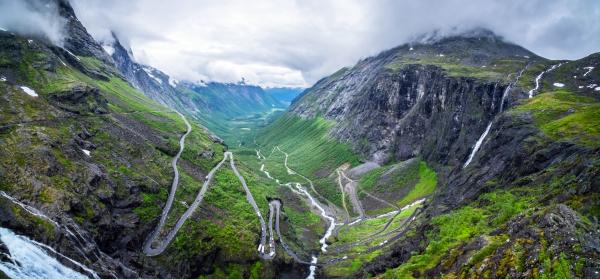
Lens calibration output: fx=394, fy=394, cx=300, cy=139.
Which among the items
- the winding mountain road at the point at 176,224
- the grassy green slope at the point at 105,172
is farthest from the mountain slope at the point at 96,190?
the winding mountain road at the point at 176,224

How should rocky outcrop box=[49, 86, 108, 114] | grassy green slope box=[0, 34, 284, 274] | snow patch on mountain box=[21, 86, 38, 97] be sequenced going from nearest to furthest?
grassy green slope box=[0, 34, 284, 274], snow patch on mountain box=[21, 86, 38, 97], rocky outcrop box=[49, 86, 108, 114]

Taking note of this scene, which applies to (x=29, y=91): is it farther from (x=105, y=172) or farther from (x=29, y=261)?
(x=29, y=261)

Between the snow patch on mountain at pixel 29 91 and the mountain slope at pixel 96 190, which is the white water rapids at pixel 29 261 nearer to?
the mountain slope at pixel 96 190

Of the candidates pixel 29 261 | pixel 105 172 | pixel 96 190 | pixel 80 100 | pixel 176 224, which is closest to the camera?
pixel 29 261

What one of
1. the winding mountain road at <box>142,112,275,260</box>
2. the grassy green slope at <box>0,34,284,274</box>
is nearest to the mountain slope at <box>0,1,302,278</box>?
the grassy green slope at <box>0,34,284,274</box>

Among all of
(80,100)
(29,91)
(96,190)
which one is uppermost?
(29,91)

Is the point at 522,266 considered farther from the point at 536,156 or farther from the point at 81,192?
the point at 81,192

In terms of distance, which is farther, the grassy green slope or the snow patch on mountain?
the snow patch on mountain

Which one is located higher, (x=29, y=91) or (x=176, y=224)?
(x=29, y=91)

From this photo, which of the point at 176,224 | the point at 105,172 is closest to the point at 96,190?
the point at 105,172

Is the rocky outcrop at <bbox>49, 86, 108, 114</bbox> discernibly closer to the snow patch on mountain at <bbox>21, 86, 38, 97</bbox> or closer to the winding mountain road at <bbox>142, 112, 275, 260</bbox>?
the snow patch on mountain at <bbox>21, 86, 38, 97</bbox>

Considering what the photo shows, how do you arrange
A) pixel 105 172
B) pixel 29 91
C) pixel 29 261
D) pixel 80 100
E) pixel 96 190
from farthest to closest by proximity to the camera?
pixel 80 100 → pixel 29 91 → pixel 105 172 → pixel 96 190 → pixel 29 261
